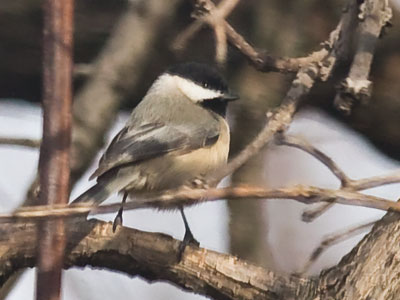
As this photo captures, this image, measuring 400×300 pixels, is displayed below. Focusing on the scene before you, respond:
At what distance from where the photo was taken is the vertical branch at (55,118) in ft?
2.36

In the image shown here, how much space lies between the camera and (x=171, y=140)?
6.43 feet

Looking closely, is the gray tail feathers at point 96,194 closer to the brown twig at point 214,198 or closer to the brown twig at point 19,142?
the brown twig at point 19,142

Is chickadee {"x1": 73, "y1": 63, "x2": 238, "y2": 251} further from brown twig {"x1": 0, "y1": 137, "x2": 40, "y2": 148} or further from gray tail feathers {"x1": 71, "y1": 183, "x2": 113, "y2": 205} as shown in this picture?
brown twig {"x1": 0, "y1": 137, "x2": 40, "y2": 148}

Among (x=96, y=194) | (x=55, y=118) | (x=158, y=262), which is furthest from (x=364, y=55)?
(x=55, y=118)

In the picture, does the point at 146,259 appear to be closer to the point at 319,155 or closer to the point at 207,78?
the point at 319,155

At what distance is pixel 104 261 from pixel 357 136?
4.93 feet

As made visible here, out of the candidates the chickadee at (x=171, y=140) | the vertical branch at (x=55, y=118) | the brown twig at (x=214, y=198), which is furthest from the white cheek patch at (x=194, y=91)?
the vertical branch at (x=55, y=118)

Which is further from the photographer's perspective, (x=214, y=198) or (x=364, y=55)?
(x=364, y=55)

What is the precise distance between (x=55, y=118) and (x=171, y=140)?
124 centimetres

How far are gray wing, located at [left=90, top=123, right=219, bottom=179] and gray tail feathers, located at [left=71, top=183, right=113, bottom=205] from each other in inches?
1.3

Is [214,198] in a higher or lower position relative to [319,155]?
lower

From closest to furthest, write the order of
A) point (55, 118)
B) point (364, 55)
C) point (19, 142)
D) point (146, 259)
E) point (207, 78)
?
point (55, 118), point (364, 55), point (146, 259), point (19, 142), point (207, 78)

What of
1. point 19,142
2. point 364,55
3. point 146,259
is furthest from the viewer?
point 19,142

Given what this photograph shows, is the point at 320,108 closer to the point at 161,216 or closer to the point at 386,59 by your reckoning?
the point at 386,59
